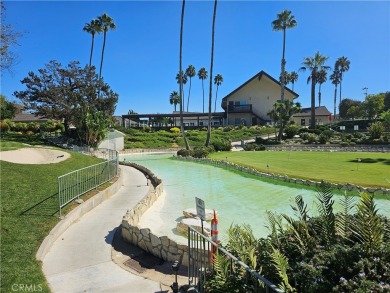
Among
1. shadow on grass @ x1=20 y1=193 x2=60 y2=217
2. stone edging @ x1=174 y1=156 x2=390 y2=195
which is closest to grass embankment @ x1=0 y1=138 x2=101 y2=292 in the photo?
shadow on grass @ x1=20 y1=193 x2=60 y2=217

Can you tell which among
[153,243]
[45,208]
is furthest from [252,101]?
[153,243]

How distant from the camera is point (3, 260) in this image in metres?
6.08

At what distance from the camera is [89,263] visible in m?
6.79

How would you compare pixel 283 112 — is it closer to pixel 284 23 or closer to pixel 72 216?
pixel 284 23

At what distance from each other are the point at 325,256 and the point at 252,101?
69162 mm

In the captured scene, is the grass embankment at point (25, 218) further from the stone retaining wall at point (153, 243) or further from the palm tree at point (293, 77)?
the palm tree at point (293, 77)

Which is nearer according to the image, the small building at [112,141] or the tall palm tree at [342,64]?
the small building at [112,141]

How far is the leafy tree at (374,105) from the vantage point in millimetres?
67750

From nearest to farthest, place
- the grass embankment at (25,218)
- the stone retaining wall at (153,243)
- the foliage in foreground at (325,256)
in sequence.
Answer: the foliage in foreground at (325,256) → the grass embankment at (25,218) → the stone retaining wall at (153,243)

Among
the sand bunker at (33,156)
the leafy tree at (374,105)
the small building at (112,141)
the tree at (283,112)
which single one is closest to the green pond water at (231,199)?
the sand bunker at (33,156)

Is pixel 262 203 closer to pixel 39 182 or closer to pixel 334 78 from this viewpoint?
pixel 39 182

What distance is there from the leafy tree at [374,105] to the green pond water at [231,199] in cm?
6022

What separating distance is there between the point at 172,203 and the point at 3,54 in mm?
11082

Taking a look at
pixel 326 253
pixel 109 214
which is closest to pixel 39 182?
pixel 109 214
